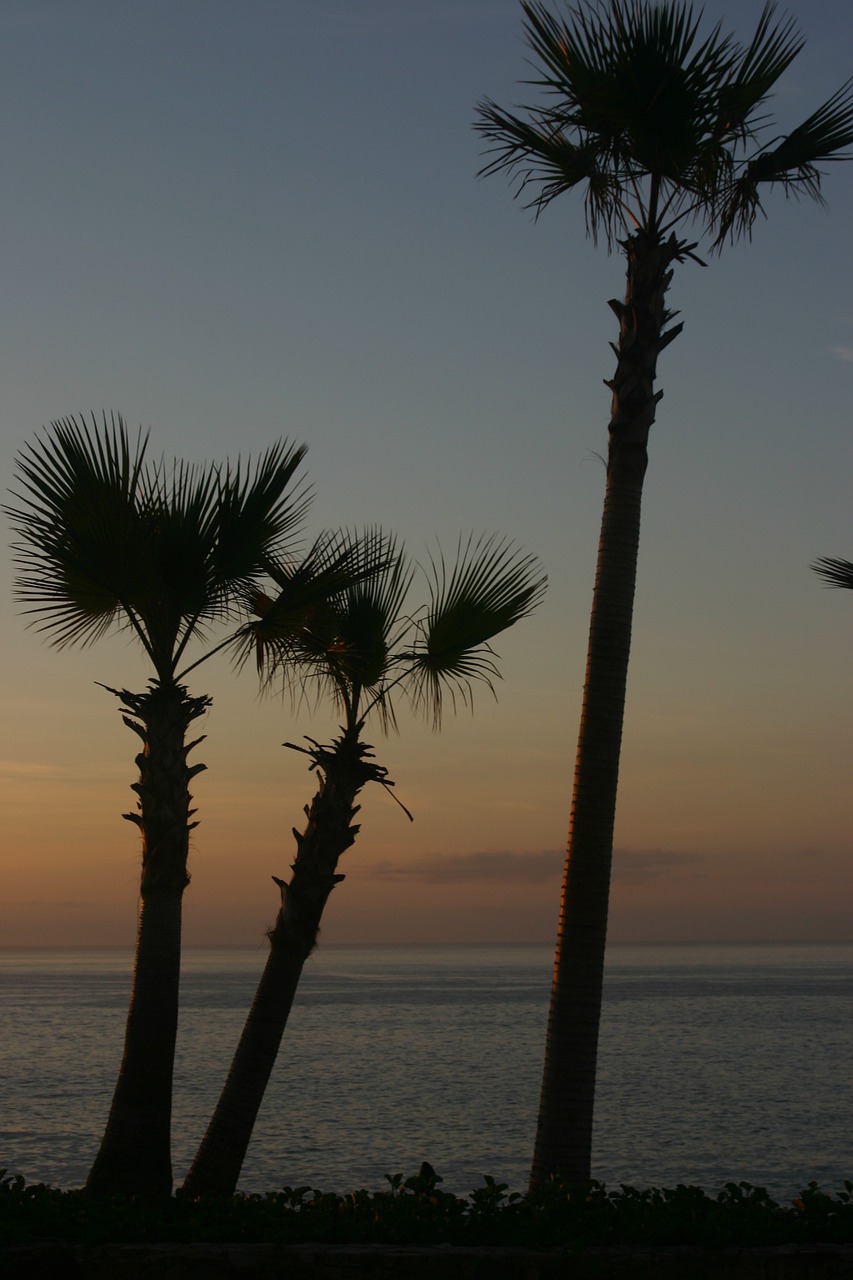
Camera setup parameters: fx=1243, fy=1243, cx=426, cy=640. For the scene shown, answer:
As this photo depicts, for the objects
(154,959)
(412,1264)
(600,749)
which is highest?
(600,749)

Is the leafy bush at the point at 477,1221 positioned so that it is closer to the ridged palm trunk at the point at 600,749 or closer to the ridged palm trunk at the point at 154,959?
the ridged palm trunk at the point at 600,749

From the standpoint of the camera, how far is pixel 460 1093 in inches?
1394

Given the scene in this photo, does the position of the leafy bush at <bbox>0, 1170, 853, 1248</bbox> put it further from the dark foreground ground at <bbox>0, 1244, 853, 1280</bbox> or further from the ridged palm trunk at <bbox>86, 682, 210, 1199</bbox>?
the ridged palm trunk at <bbox>86, 682, 210, 1199</bbox>

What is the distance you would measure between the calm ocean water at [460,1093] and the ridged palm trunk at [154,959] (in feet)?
37.1

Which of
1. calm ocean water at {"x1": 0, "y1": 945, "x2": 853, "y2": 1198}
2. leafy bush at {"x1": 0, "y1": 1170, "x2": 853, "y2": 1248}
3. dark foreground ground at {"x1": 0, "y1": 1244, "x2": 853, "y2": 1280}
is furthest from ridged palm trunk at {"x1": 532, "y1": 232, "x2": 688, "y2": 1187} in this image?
calm ocean water at {"x1": 0, "y1": 945, "x2": 853, "y2": 1198}

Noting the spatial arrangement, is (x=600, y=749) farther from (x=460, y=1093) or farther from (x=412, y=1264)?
(x=460, y=1093)

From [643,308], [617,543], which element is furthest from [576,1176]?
[643,308]

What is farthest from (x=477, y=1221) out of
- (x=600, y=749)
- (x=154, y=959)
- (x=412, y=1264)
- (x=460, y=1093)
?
(x=460, y=1093)

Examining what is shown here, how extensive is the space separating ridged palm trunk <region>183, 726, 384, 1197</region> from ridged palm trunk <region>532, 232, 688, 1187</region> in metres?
2.93

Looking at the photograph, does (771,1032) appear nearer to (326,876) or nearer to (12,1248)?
(326,876)

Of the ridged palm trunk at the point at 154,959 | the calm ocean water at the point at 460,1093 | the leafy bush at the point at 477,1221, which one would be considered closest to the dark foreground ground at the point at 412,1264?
the leafy bush at the point at 477,1221

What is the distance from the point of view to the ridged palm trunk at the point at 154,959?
1007 cm

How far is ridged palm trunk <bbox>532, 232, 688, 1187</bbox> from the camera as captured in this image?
906 cm

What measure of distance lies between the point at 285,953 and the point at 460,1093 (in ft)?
84.7
